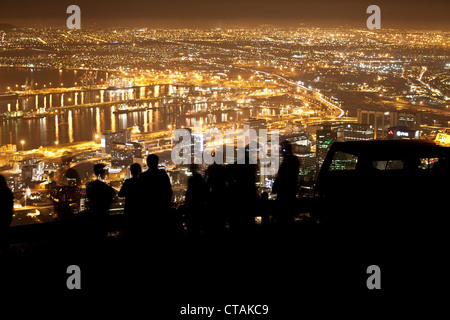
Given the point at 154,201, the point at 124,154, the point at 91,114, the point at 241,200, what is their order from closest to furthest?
1. the point at 154,201
2. the point at 241,200
3. the point at 124,154
4. the point at 91,114

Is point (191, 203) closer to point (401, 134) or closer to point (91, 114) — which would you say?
point (401, 134)

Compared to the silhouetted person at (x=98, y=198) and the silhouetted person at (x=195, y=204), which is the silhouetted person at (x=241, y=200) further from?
the silhouetted person at (x=98, y=198)

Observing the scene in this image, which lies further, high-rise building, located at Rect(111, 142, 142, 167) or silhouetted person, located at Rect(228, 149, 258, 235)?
high-rise building, located at Rect(111, 142, 142, 167)

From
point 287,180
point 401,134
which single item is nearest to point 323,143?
point 401,134

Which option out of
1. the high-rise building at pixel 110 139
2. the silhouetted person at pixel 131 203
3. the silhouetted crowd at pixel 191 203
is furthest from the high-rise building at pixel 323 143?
the high-rise building at pixel 110 139

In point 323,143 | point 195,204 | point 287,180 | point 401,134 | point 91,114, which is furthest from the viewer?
point 91,114

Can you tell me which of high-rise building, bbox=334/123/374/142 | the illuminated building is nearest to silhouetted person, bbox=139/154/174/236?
the illuminated building

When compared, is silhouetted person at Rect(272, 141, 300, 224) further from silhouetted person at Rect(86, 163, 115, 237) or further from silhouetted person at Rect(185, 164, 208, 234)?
silhouetted person at Rect(86, 163, 115, 237)

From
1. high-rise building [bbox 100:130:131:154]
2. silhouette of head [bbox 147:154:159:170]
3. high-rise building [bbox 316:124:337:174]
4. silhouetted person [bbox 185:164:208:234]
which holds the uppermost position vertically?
silhouette of head [bbox 147:154:159:170]
